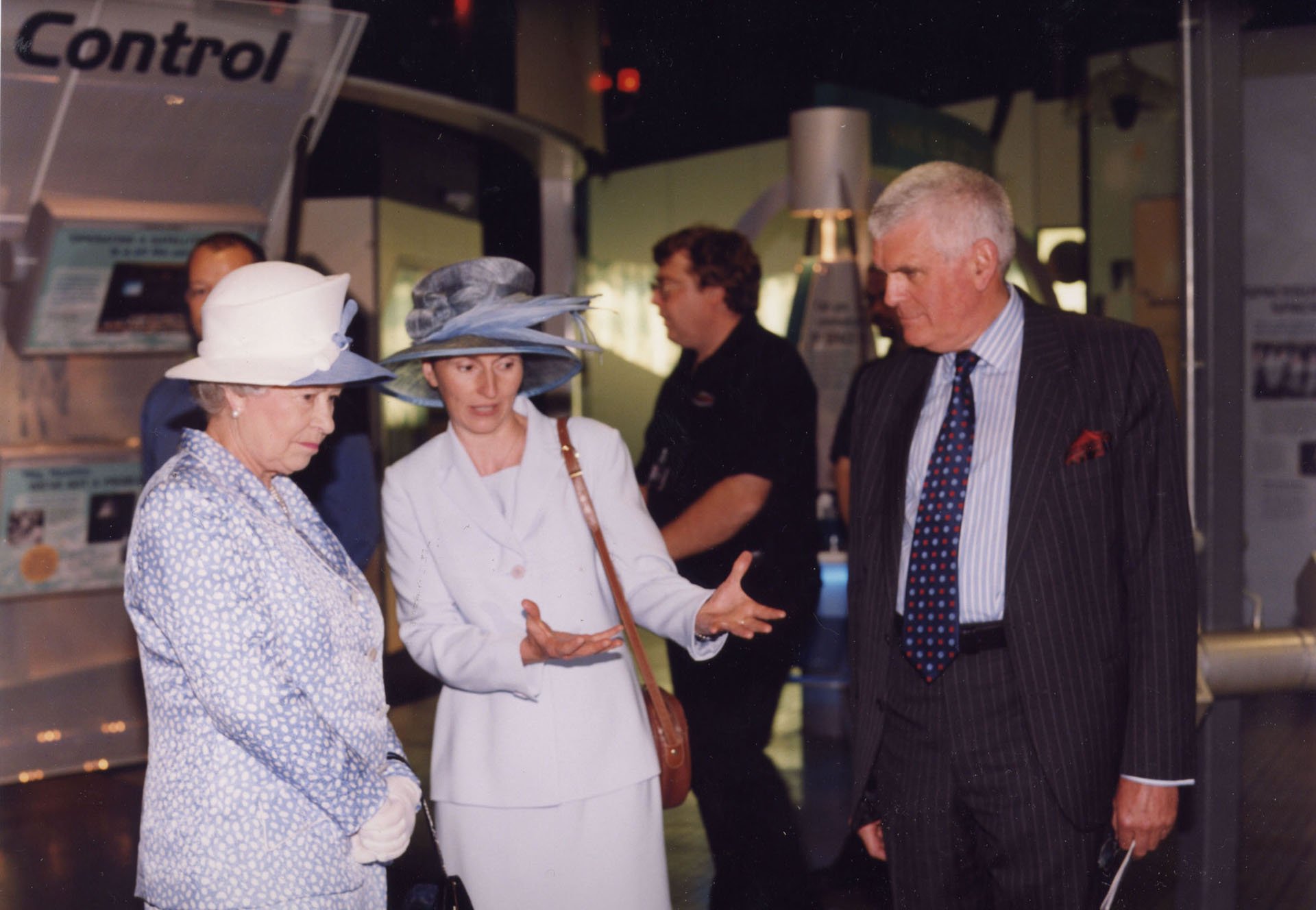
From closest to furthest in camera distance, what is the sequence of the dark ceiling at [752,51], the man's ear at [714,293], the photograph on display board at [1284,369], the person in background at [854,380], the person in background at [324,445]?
the person in background at [324,445], the man's ear at [714,293], the person in background at [854,380], the photograph on display board at [1284,369], the dark ceiling at [752,51]

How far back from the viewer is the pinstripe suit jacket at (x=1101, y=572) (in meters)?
2.17

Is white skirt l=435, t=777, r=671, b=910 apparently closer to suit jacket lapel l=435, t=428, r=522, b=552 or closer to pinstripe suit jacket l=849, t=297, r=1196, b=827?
suit jacket lapel l=435, t=428, r=522, b=552

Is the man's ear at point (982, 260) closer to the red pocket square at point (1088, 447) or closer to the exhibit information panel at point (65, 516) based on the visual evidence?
the red pocket square at point (1088, 447)

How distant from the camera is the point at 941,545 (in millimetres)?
2281

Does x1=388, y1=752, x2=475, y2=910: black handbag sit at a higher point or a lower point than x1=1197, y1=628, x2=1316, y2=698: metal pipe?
lower

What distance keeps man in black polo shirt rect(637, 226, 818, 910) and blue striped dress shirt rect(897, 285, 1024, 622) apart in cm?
88

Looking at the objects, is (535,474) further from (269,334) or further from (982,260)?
(982,260)

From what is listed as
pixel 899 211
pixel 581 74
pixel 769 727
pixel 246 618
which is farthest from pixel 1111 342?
pixel 581 74

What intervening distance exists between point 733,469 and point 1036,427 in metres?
1.15

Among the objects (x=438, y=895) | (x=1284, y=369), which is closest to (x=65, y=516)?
(x=438, y=895)

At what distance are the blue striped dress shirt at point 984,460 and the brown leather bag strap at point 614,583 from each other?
1.57ft

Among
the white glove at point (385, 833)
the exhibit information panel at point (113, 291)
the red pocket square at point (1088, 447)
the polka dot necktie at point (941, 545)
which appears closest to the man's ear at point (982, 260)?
the polka dot necktie at point (941, 545)

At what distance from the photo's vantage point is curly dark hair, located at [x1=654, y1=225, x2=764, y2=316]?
11.6 ft

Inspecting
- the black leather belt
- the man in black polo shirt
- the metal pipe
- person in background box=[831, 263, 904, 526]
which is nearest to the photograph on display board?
person in background box=[831, 263, 904, 526]
